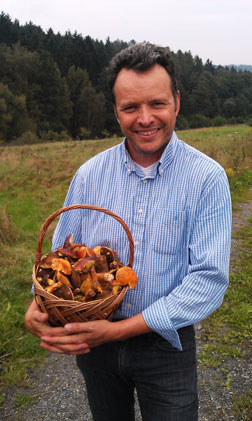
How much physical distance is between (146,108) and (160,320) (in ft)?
3.19

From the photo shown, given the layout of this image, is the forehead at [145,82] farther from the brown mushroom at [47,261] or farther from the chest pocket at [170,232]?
A: the brown mushroom at [47,261]

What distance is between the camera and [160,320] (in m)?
1.57

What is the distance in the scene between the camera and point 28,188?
32.0 feet

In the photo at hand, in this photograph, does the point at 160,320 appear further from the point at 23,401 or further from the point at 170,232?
the point at 23,401

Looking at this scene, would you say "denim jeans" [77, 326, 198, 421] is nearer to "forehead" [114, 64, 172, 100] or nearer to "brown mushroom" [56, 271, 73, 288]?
"brown mushroom" [56, 271, 73, 288]

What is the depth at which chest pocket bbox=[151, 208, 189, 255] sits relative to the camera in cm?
171

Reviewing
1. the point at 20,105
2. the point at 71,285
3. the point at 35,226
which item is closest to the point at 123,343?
the point at 71,285

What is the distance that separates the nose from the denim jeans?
3.38 ft

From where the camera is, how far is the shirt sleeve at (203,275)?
5.15 feet

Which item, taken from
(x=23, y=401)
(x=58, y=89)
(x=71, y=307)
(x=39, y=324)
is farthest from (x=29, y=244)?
(x=58, y=89)

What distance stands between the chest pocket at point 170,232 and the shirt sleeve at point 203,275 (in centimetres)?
7

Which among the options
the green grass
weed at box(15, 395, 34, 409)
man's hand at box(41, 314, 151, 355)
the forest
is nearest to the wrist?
man's hand at box(41, 314, 151, 355)

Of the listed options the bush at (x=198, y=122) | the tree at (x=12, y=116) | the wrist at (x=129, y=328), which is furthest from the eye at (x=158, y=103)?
the bush at (x=198, y=122)

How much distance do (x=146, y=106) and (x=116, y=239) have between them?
2.23 feet
